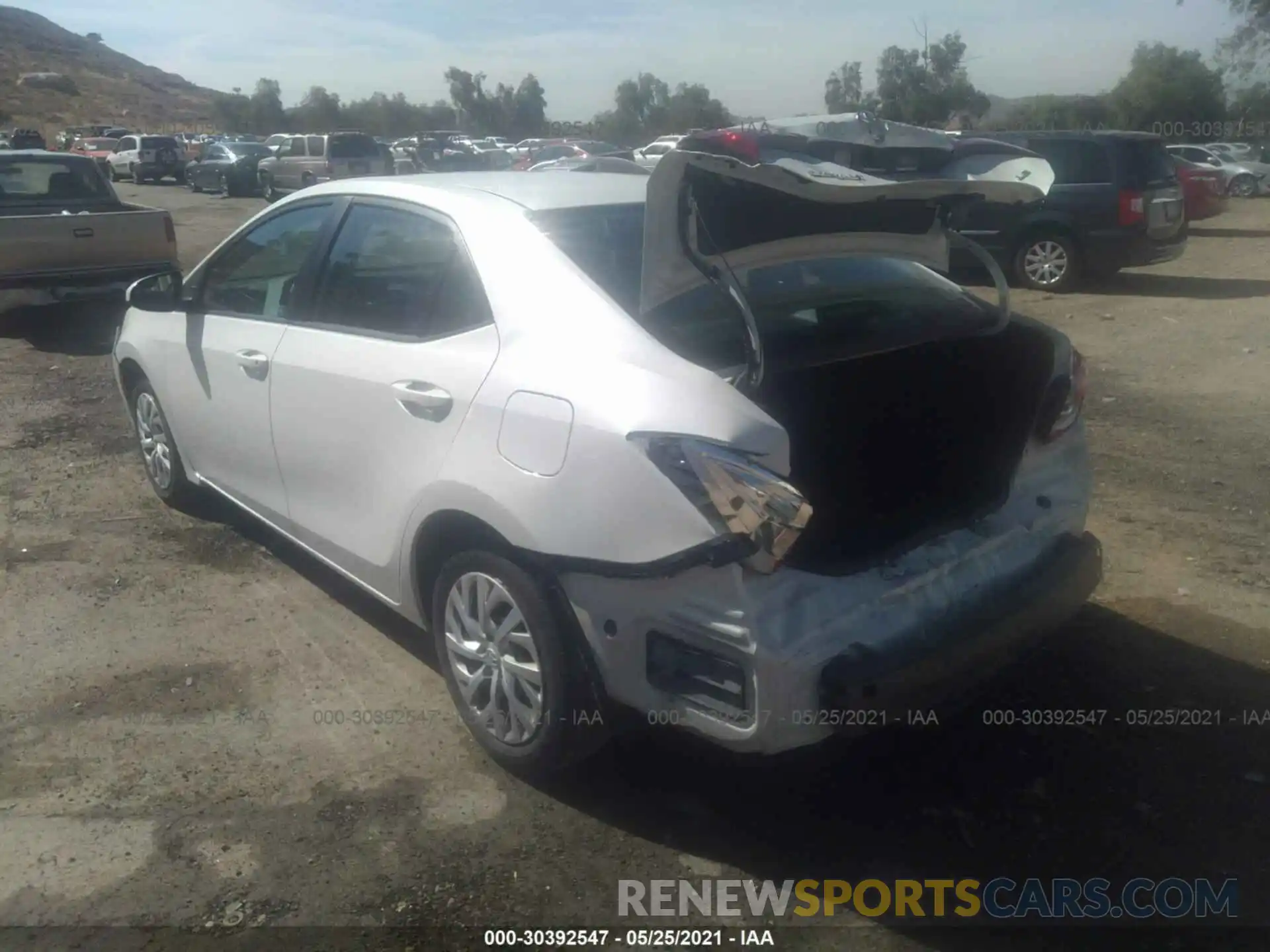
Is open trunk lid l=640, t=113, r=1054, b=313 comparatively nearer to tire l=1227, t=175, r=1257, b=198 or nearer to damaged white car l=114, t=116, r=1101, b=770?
damaged white car l=114, t=116, r=1101, b=770

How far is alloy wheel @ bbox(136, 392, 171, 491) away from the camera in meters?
5.41

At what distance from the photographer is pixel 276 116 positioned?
3159 inches

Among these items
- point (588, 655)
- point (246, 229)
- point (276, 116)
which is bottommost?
point (588, 655)

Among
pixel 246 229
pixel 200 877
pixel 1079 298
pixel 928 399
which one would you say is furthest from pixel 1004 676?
pixel 1079 298

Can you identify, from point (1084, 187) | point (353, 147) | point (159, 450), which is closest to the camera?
point (159, 450)

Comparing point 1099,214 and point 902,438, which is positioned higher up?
point 1099,214

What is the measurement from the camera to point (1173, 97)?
37.7m

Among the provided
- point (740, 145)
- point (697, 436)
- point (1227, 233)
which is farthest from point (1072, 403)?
point (1227, 233)

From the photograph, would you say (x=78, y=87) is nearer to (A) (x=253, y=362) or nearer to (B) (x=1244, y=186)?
(B) (x=1244, y=186)

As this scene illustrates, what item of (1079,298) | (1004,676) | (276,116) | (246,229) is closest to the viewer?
(1004,676)

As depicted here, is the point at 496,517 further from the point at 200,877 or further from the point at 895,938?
the point at 895,938

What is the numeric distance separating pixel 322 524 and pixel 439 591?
0.84 m

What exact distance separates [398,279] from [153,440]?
2527 mm

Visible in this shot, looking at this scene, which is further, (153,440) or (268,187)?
(268,187)
